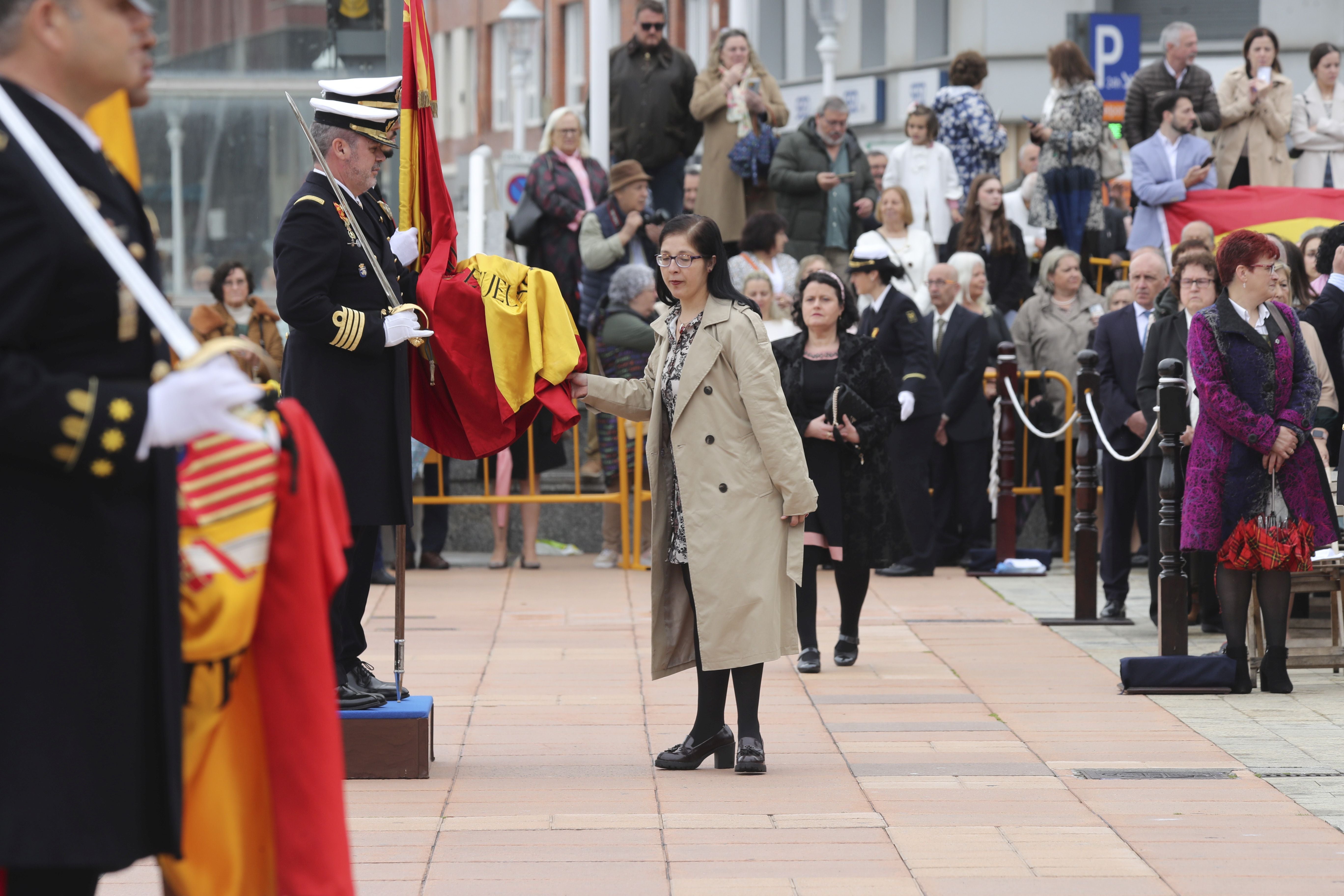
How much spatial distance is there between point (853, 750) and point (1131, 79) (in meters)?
10.5

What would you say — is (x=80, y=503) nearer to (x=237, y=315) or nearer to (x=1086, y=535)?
(x=1086, y=535)

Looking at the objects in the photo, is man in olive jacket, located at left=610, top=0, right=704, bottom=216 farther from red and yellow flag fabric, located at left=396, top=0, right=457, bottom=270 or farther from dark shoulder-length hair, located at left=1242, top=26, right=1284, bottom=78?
red and yellow flag fabric, located at left=396, top=0, right=457, bottom=270

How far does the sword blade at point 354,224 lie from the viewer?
6.15 m

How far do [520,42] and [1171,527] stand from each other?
17715 mm

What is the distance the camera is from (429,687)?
8.48 metres

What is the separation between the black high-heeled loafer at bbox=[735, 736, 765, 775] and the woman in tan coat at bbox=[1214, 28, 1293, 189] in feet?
31.6

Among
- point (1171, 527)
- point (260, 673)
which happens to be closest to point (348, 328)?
point (260, 673)

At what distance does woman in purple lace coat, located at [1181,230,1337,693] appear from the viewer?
8078 millimetres

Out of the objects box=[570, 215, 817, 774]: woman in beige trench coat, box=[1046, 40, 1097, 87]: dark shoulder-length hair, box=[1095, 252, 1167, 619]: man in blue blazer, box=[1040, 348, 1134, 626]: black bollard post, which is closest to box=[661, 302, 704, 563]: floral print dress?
box=[570, 215, 817, 774]: woman in beige trench coat

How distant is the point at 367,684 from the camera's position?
21.6 ft

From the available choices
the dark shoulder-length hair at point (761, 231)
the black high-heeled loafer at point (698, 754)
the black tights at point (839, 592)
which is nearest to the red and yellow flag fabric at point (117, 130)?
the black high-heeled loafer at point (698, 754)

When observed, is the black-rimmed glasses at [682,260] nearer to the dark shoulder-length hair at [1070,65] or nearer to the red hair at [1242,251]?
the red hair at [1242,251]

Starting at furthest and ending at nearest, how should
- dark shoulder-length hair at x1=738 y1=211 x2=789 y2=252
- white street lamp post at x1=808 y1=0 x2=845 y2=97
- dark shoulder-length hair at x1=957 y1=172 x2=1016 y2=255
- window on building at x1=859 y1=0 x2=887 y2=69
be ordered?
window on building at x1=859 y1=0 x2=887 y2=69, white street lamp post at x1=808 y1=0 x2=845 y2=97, dark shoulder-length hair at x1=957 y1=172 x2=1016 y2=255, dark shoulder-length hair at x1=738 y1=211 x2=789 y2=252

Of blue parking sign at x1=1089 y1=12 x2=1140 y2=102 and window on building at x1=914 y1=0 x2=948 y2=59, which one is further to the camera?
window on building at x1=914 y1=0 x2=948 y2=59
